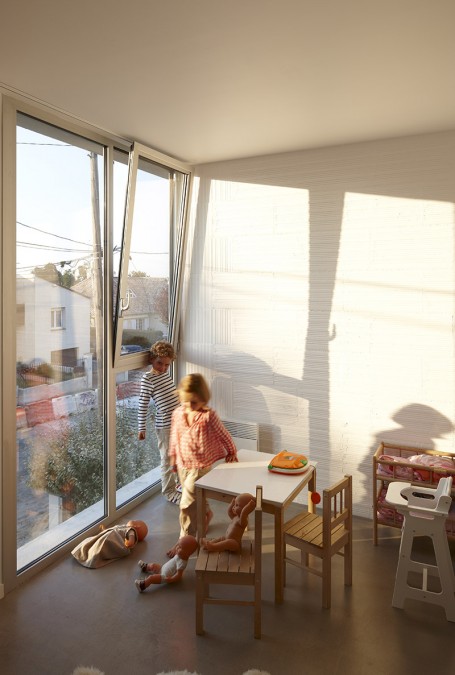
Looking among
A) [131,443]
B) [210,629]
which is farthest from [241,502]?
[131,443]

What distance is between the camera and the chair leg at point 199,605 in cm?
251

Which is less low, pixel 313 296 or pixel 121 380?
pixel 313 296

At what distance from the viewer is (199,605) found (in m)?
2.53

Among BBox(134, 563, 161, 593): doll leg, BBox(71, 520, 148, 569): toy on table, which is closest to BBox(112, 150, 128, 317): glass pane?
BBox(71, 520, 148, 569): toy on table

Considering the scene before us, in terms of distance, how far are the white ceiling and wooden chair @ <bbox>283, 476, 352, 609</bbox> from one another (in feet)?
7.19

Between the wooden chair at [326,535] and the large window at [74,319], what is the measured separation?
155 cm

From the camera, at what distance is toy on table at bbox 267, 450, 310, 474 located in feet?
10.0

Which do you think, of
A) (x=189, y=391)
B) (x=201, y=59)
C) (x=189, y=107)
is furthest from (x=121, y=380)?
(x=201, y=59)

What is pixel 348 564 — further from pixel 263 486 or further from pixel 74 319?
pixel 74 319

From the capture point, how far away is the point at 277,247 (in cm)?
411

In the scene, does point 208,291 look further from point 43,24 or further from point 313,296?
point 43,24

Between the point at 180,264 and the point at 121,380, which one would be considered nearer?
the point at 121,380

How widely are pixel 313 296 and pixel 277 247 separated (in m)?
0.51

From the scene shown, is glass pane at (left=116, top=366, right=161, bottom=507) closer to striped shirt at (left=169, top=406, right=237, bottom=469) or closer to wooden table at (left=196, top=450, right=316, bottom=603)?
striped shirt at (left=169, top=406, right=237, bottom=469)
